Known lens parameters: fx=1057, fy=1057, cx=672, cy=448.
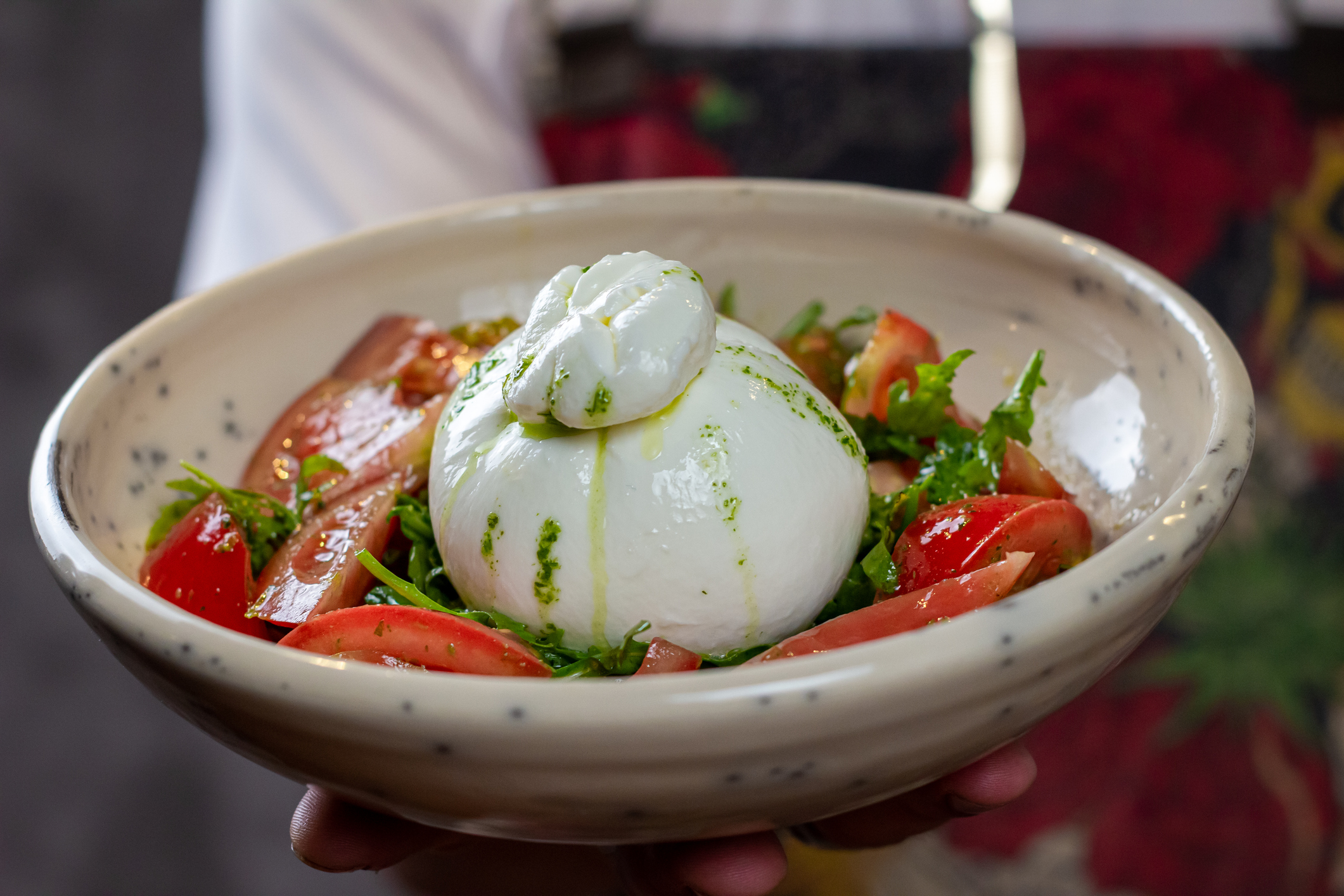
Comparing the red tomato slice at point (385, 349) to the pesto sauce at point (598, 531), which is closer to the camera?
the pesto sauce at point (598, 531)

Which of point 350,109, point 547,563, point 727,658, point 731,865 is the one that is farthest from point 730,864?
point 350,109

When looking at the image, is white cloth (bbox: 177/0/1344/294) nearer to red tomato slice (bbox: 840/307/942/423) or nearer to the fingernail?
red tomato slice (bbox: 840/307/942/423)

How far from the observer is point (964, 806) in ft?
2.90

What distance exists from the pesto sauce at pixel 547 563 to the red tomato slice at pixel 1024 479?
0.40m

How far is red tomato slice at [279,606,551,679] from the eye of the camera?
72cm

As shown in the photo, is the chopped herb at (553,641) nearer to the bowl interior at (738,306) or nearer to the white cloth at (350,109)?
the bowl interior at (738,306)

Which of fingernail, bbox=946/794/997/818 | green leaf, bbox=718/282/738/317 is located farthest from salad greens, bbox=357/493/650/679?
green leaf, bbox=718/282/738/317

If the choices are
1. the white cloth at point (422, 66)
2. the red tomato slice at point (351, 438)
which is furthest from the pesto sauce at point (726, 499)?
the white cloth at point (422, 66)

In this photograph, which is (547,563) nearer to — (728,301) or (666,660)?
(666,660)

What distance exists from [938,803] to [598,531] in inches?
15.7

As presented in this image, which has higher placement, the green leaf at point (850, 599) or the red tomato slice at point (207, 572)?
the red tomato slice at point (207, 572)

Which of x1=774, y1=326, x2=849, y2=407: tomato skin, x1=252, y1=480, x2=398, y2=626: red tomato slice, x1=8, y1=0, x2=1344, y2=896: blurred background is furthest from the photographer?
x1=8, y1=0, x2=1344, y2=896: blurred background

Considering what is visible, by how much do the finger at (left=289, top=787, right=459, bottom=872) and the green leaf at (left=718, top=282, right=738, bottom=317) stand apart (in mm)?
615

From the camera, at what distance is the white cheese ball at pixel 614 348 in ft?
2.35
